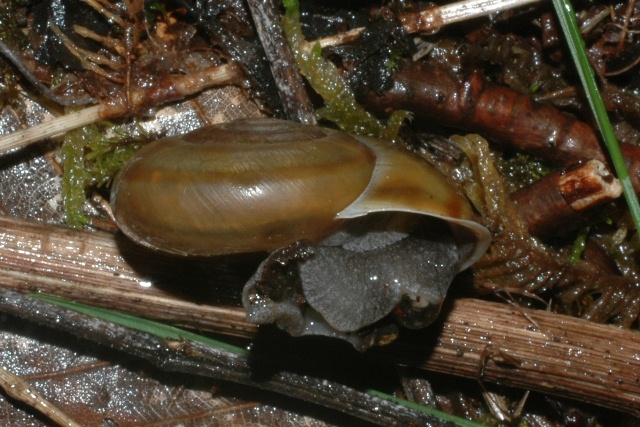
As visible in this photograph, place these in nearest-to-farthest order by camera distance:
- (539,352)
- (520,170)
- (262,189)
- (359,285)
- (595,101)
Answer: (262,189), (359,285), (595,101), (539,352), (520,170)

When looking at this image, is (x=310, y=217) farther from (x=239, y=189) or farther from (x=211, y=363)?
(x=211, y=363)

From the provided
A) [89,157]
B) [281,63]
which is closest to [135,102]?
[89,157]

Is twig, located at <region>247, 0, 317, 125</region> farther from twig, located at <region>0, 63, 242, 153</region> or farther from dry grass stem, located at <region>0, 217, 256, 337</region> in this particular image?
dry grass stem, located at <region>0, 217, 256, 337</region>

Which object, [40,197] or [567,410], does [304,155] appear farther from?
[567,410]

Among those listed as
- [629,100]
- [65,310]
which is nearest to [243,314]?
[65,310]

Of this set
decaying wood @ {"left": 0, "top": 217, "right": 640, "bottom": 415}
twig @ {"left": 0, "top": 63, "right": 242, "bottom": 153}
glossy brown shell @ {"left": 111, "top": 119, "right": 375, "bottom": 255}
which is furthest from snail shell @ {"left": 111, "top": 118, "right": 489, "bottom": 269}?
twig @ {"left": 0, "top": 63, "right": 242, "bottom": 153}
